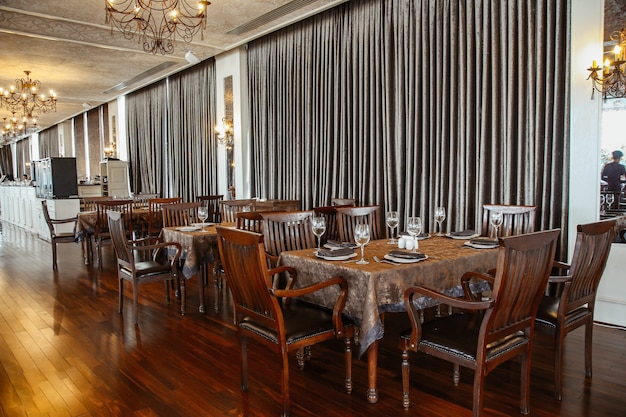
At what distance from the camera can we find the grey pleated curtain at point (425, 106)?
4285 mm

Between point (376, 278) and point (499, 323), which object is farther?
point (376, 278)

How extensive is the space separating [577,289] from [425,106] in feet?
10.00

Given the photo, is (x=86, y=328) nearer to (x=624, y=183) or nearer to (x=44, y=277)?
(x=44, y=277)

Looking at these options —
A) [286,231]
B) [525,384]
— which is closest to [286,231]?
Answer: [286,231]

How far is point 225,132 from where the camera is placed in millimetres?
8734

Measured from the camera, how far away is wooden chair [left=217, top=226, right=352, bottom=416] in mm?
2465

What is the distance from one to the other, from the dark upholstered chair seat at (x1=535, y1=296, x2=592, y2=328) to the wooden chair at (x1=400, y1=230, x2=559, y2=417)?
30 cm

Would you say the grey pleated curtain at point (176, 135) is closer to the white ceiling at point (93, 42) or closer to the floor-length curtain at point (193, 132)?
the floor-length curtain at point (193, 132)

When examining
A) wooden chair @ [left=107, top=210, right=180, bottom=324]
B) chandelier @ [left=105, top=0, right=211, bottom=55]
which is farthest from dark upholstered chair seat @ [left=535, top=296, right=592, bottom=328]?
chandelier @ [left=105, top=0, right=211, bottom=55]

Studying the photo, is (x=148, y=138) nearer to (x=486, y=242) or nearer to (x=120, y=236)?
(x=120, y=236)

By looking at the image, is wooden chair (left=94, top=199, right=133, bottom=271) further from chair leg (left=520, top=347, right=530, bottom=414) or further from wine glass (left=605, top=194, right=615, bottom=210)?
wine glass (left=605, top=194, right=615, bottom=210)

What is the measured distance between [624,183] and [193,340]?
12.6ft

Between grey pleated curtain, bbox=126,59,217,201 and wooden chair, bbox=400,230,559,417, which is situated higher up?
grey pleated curtain, bbox=126,59,217,201

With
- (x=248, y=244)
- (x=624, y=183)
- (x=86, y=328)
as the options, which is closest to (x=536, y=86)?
(x=624, y=183)
